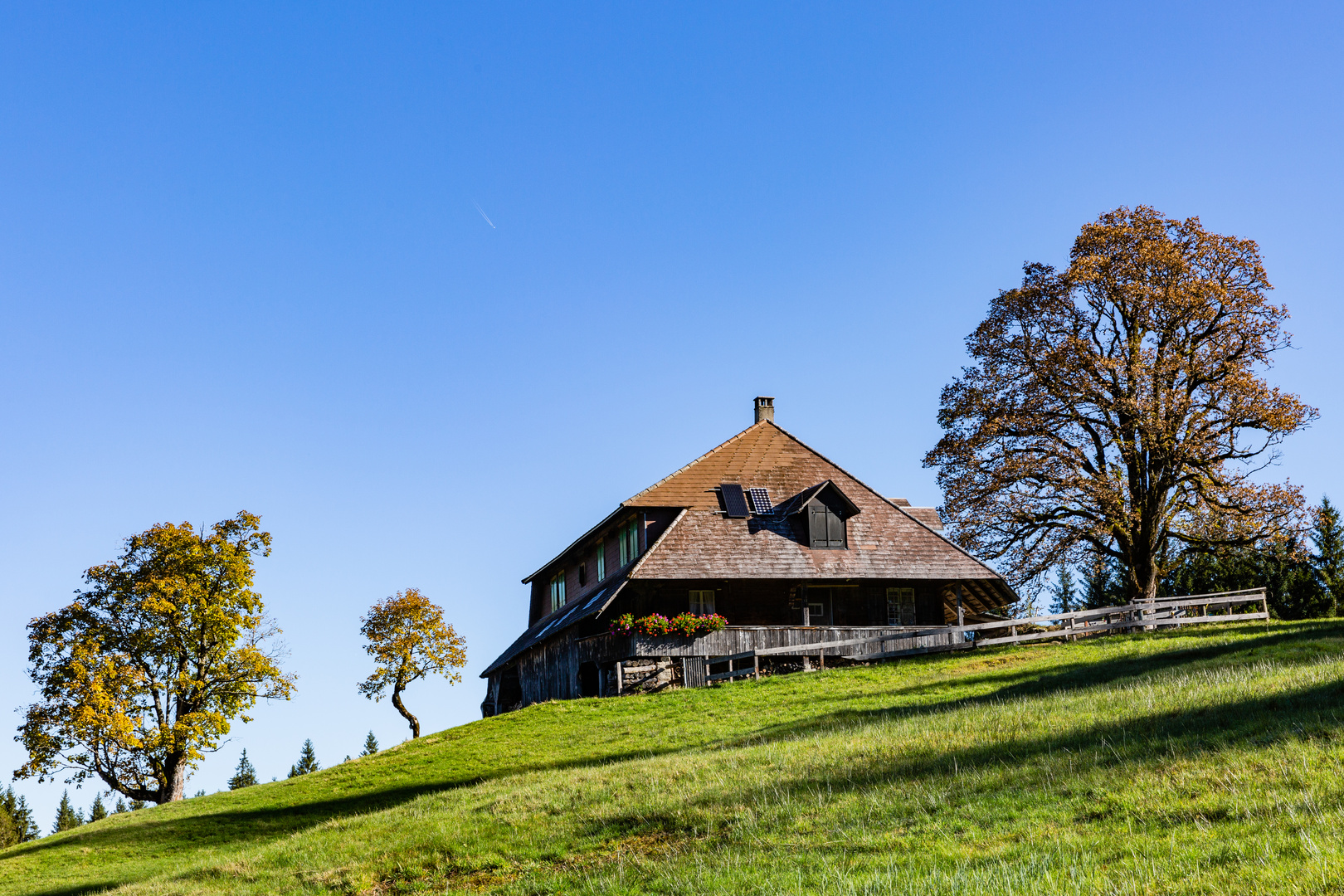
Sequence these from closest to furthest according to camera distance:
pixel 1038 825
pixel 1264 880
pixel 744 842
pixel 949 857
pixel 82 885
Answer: pixel 1264 880 < pixel 949 857 < pixel 1038 825 < pixel 744 842 < pixel 82 885

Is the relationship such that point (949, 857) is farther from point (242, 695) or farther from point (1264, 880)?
point (242, 695)

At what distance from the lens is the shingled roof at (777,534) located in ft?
123

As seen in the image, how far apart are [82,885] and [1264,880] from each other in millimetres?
20077

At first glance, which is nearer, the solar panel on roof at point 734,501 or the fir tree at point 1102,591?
the solar panel on roof at point 734,501

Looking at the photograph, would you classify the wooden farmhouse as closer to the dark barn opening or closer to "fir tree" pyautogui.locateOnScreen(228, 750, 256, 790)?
the dark barn opening

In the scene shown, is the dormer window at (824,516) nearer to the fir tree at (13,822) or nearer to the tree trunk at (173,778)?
the tree trunk at (173,778)

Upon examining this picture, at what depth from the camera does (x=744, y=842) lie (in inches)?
520

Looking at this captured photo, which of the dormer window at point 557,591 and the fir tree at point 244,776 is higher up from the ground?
the dormer window at point 557,591

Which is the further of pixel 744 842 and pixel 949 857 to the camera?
pixel 744 842

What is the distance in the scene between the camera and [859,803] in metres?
14.1

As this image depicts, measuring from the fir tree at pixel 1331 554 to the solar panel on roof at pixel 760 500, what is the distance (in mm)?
31145

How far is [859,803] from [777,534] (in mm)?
25069

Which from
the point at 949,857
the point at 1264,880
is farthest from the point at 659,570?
the point at 1264,880

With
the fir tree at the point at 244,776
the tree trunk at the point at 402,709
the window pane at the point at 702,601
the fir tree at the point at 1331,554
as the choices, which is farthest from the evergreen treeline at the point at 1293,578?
the fir tree at the point at 244,776
